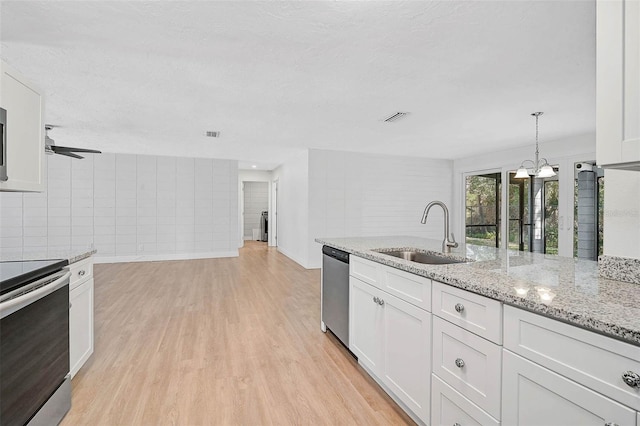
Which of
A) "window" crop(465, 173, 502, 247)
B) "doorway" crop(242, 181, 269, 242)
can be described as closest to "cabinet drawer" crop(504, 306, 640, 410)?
"window" crop(465, 173, 502, 247)

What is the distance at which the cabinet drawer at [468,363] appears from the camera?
1.24m

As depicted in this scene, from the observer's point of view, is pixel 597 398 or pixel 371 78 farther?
pixel 371 78

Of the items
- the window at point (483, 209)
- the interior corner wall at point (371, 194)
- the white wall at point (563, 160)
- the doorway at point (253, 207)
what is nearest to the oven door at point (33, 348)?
the interior corner wall at point (371, 194)

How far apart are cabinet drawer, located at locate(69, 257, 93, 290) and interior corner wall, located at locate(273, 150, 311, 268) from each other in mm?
4077

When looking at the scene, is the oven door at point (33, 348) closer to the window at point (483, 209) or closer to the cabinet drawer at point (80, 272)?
the cabinet drawer at point (80, 272)

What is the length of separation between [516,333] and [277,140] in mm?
4814

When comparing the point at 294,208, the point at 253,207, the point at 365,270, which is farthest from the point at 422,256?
the point at 253,207

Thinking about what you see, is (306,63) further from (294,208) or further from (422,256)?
(294,208)

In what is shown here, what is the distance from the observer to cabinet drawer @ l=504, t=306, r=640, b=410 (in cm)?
86

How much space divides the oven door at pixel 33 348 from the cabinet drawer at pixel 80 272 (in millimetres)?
198

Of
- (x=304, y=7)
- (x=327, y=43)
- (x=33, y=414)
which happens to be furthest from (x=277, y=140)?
(x=33, y=414)

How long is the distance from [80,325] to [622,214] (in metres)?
3.29

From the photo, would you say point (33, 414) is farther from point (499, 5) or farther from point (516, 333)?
point (499, 5)

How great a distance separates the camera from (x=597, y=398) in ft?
3.00
